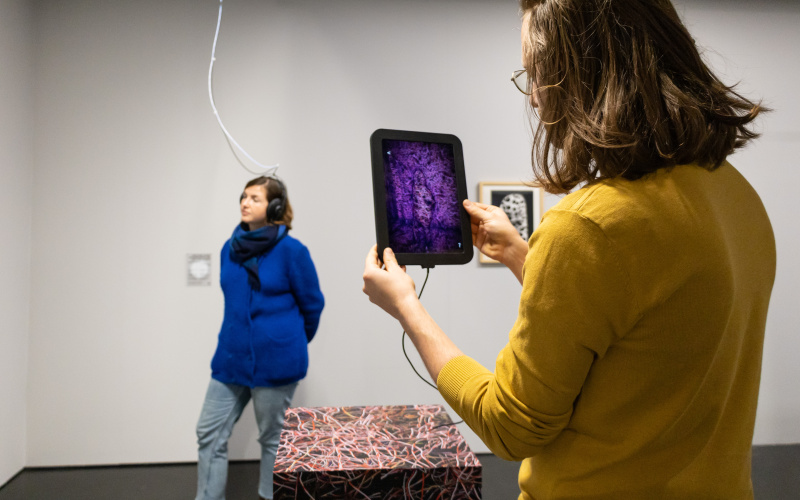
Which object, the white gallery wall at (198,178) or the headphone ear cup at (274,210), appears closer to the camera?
the headphone ear cup at (274,210)

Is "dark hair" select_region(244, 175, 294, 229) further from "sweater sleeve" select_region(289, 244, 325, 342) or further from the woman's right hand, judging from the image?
the woman's right hand

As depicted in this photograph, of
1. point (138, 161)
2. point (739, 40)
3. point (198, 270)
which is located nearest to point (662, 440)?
point (198, 270)

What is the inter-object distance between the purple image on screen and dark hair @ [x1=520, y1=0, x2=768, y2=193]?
44cm

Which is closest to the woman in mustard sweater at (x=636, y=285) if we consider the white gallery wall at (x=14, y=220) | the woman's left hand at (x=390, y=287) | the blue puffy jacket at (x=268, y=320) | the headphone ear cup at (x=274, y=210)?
the woman's left hand at (x=390, y=287)

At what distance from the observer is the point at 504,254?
3.91 feet

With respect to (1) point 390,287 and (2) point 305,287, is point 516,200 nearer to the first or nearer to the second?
(2) point 305,287

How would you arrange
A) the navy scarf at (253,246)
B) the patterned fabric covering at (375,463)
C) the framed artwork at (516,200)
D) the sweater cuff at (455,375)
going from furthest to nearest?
the framed artwork at (516,200) → the navy scarf at (253,246) → the patterned fabric covering at (375,463) → the sweater cuff at (455,375)

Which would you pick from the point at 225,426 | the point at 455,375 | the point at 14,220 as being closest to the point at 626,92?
the point at 455,375

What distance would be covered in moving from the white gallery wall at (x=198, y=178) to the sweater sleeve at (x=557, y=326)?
2.64 metres

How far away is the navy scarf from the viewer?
8.37ft

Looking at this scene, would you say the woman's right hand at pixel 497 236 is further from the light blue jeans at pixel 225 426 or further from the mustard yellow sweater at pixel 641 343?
the light blue jeans at pixel 225 426

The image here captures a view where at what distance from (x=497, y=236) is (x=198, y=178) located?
2547 mm

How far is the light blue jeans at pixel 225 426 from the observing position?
8.01 feet

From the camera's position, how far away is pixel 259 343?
8.21ft
